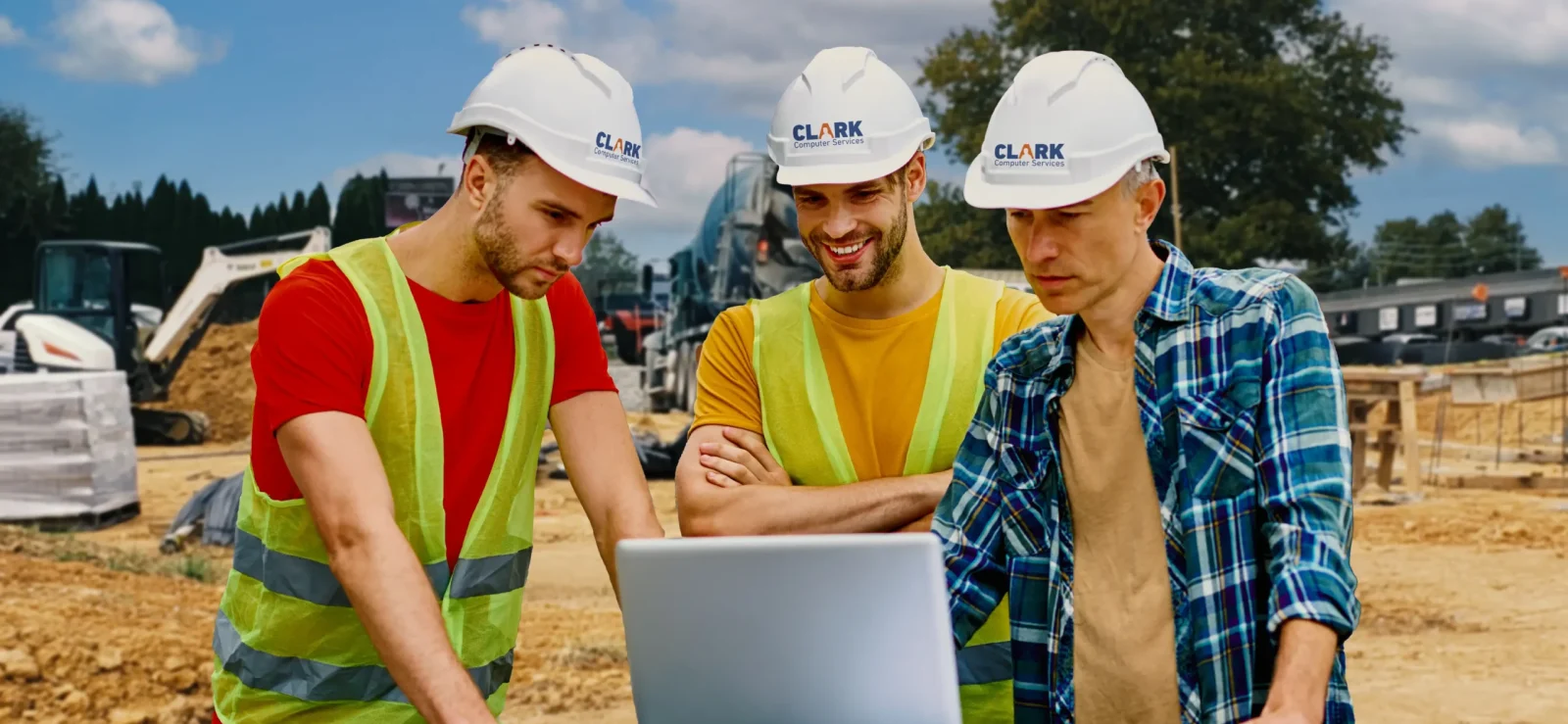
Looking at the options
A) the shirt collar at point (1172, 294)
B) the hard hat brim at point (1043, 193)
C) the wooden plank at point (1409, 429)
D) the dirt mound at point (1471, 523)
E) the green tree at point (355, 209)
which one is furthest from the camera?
the green tree at point (355, 209)

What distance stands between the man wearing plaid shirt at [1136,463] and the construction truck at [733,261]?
47.2ft

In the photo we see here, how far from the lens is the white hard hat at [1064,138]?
2.60 meters

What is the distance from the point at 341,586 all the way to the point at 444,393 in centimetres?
40

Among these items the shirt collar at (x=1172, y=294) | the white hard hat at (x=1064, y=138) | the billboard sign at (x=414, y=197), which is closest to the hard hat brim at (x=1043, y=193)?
the white hard hat at (x=1064, y=138)

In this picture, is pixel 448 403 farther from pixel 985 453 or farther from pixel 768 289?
pixel 768 289

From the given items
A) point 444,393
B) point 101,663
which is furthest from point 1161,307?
point 101,663

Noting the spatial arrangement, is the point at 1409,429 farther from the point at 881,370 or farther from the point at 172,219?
the point at 172,219

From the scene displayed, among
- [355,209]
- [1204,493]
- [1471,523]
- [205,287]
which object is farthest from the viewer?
[355,209]

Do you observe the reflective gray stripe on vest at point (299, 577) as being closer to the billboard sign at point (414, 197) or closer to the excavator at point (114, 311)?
the excavator at point (114, 311)

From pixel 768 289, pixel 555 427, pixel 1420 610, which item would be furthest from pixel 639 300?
pixel 555 427

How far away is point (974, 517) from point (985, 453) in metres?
0.12

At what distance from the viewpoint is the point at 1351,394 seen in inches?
720

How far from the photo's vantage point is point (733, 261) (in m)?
20.5

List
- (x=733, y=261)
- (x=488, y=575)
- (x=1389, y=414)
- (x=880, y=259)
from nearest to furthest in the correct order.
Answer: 1. (x=488, y=575)
2. (x=880, y=259)
3. (x=1389, y=414)
4. (x=733, y=261)
